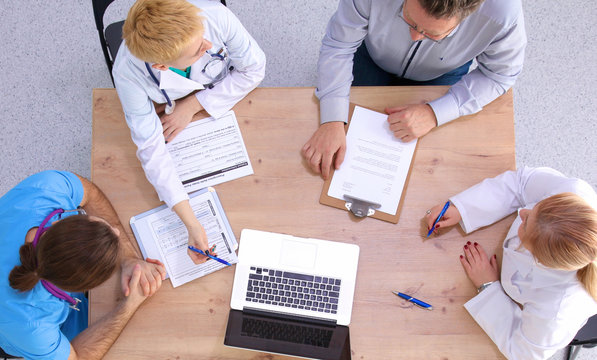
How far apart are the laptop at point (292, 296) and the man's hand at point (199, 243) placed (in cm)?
9

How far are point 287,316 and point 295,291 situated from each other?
0.07m

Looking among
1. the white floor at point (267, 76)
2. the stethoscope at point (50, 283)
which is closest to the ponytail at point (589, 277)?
the white floor at point (267, 76)

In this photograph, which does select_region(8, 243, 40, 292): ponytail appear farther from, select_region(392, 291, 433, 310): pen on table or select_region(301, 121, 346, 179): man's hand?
select_region(392, 291, 433, 310): pen on table

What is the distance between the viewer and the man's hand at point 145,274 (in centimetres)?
118

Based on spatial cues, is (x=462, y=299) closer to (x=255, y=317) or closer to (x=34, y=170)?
(x=255, y=317)

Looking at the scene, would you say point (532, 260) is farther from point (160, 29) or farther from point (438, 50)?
point (160, 29)

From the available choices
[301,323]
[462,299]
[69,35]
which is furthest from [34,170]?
[462,299]

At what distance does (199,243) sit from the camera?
1207 millimetres

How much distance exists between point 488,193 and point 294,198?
557mm

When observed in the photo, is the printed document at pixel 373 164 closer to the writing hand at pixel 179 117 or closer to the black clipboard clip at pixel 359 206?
the black clipboard clip at pixel 359 206

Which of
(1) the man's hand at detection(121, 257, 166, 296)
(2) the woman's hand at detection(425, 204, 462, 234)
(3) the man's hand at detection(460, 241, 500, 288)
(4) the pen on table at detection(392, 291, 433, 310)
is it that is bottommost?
(1) the man's hand at detection(121, 257, 166, 296)

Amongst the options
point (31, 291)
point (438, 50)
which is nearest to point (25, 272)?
point (31, 291)

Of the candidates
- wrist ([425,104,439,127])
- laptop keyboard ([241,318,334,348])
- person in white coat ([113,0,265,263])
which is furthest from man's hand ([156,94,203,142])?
wrist ([425,104,439,127])

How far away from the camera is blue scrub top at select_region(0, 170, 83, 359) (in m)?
1.10
